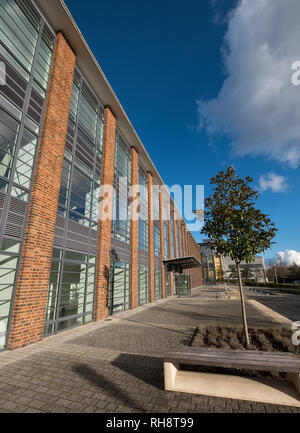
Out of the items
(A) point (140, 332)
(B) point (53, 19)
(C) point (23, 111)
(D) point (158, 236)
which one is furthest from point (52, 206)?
(D) point (158, 236)

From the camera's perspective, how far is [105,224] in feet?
38.0

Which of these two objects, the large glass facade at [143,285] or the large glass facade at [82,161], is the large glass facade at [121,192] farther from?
the large glass facade at [143,285]

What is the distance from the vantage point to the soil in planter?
4.72 meters

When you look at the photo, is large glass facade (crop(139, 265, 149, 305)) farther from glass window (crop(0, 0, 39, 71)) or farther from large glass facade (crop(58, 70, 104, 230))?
glass window (crop(0, 0, 39, 71))

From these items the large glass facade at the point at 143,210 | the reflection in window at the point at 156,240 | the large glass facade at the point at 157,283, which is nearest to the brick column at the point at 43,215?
the large glass facade at the point at 143,210

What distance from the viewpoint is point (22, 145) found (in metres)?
7.43

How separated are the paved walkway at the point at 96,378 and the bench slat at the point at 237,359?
19.3 inches

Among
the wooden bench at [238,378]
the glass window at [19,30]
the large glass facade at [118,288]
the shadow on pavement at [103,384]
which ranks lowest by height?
the shadow on pavement at [103,384]

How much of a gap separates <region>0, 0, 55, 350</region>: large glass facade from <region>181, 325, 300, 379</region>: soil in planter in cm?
568

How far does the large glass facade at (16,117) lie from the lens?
6.18 metres

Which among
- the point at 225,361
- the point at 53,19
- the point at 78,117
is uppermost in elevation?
the point at 53,19

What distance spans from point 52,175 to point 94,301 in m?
6.11

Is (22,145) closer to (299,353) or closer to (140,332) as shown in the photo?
(140,332)

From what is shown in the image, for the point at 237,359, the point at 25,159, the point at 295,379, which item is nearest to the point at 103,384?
the point at 237,359
